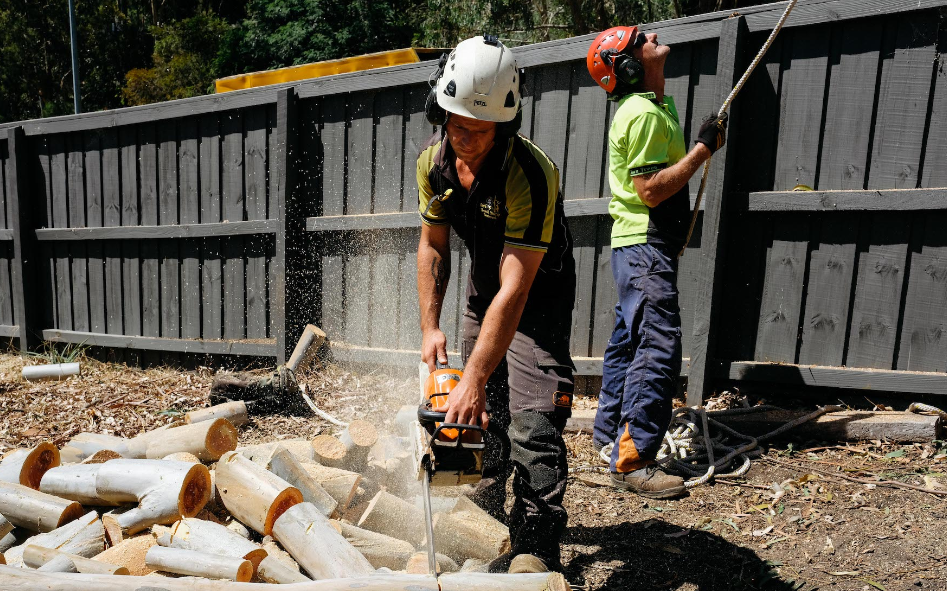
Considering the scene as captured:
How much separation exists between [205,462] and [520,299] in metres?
1.99

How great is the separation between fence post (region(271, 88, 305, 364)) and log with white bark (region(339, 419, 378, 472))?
2.50m

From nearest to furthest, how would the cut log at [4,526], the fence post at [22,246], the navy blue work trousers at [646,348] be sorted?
the cut log at [4,526] → the navy blue work trousers at [646,348] → the fence post at [22,246]

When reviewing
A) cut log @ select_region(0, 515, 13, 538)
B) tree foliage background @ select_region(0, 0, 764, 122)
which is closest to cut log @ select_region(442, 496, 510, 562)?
cut log @ select_region(0, 515, 13, 538)

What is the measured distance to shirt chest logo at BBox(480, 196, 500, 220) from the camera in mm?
2602

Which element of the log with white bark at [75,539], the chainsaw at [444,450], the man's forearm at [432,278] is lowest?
the log with white bark at [75,539]

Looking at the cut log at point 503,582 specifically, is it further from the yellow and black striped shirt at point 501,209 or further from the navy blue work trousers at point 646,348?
the navy blue work trousers at point 646,348

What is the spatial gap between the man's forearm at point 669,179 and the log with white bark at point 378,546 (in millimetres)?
1979

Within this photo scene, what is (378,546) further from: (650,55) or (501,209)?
(650,55)

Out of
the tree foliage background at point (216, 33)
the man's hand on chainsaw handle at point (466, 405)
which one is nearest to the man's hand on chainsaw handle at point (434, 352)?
the man's hand on chainsaw handle at point (466, 405)

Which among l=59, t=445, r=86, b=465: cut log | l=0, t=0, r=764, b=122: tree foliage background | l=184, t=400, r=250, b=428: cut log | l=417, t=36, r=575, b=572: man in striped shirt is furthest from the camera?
l=0, t=0, r=764, b=122: tree foliage background

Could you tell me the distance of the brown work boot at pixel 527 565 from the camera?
233 cm

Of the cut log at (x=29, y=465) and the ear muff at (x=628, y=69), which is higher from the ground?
the ear muff at (x=628, y=69)

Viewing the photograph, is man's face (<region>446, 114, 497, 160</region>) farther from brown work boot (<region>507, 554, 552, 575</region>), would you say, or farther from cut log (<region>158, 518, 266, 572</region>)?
cut log (<region>158, 518, 266, 572</region>)

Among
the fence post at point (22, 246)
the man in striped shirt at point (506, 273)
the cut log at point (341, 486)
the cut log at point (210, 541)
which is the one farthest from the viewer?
the fence post at point (22, 246)
